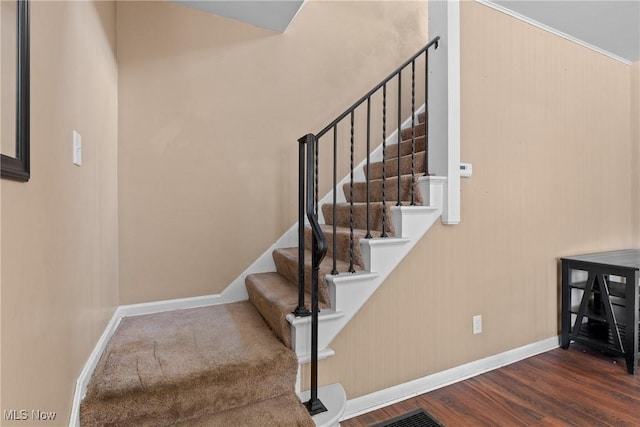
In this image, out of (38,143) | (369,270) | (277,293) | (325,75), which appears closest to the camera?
(38,143)

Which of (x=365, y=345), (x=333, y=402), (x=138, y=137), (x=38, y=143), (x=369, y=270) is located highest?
(x=138, y=137)

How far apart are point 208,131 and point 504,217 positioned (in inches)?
89.0

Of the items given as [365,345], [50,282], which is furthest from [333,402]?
[50,282]

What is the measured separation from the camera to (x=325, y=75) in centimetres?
285

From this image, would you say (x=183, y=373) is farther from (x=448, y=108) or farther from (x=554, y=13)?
(x=554, y=13)

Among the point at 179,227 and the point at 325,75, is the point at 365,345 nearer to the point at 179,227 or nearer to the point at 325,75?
the point at 179,227

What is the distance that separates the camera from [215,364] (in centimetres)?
153

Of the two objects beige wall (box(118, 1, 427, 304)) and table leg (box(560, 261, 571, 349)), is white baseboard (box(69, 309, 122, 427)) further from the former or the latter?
table leg (box(560, 261, 571, 349))

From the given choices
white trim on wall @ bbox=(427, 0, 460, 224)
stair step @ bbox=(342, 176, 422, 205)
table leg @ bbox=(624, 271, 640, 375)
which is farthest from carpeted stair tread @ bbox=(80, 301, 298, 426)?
table leg @ bbox=(624, 271, 640, 375)

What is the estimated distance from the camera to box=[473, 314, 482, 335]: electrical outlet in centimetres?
228

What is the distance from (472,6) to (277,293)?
2.32 m

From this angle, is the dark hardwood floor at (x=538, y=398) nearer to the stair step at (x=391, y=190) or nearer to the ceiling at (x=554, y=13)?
the stair step at (x=391, y=190)

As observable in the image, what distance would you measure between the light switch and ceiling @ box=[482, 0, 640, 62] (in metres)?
2.61

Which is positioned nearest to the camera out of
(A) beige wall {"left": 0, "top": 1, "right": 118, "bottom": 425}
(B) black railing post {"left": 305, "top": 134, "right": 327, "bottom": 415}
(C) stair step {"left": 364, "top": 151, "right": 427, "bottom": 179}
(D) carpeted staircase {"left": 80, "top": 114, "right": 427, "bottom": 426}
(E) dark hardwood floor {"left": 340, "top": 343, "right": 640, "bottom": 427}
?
(A) beige wall {"left": 0, "top": 1, "right": 118, "bottom": 425}
